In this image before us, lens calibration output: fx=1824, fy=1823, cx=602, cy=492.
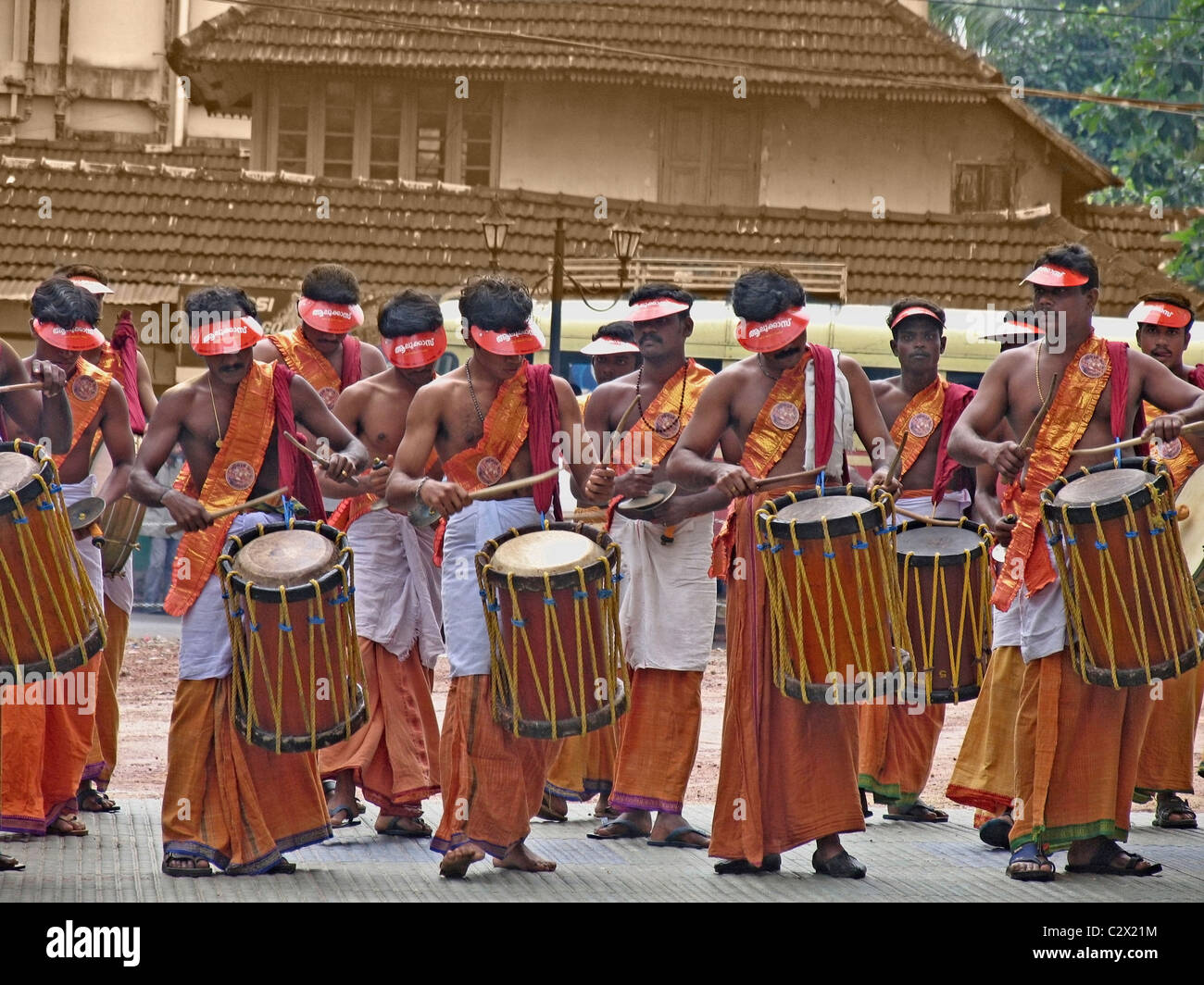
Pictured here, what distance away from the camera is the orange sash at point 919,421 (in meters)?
9.16

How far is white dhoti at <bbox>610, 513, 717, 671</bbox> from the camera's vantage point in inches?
319

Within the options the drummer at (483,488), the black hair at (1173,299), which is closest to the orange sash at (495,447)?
the drummer at (483,488)

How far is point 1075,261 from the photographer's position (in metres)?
7.41

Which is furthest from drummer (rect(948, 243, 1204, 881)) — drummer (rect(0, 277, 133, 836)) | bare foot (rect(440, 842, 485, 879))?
drummer (rect(0, 277, 133, 836))

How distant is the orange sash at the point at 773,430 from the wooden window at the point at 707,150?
710 inches

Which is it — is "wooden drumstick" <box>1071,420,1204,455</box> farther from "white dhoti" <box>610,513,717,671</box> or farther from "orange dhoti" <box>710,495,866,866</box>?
"white dhoti" <box>610,513,717,671</box>

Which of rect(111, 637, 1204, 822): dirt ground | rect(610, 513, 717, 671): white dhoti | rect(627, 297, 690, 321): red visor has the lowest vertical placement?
rect(111, 637, 1204, 822): dirt ground

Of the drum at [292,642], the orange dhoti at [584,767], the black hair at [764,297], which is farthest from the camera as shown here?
the orange dhoti at [584,767]

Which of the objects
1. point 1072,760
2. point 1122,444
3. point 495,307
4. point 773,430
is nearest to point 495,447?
point 495,307

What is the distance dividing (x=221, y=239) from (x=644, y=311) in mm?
15760

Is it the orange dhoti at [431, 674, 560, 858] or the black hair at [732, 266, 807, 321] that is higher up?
the black hair at [732, 266, 807, 321]

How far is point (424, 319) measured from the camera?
862 centimetres

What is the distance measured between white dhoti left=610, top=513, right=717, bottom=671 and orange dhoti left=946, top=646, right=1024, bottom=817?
1289 millimetres

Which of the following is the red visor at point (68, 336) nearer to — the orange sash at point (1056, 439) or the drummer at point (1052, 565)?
the drummer at point (1052, 565)
